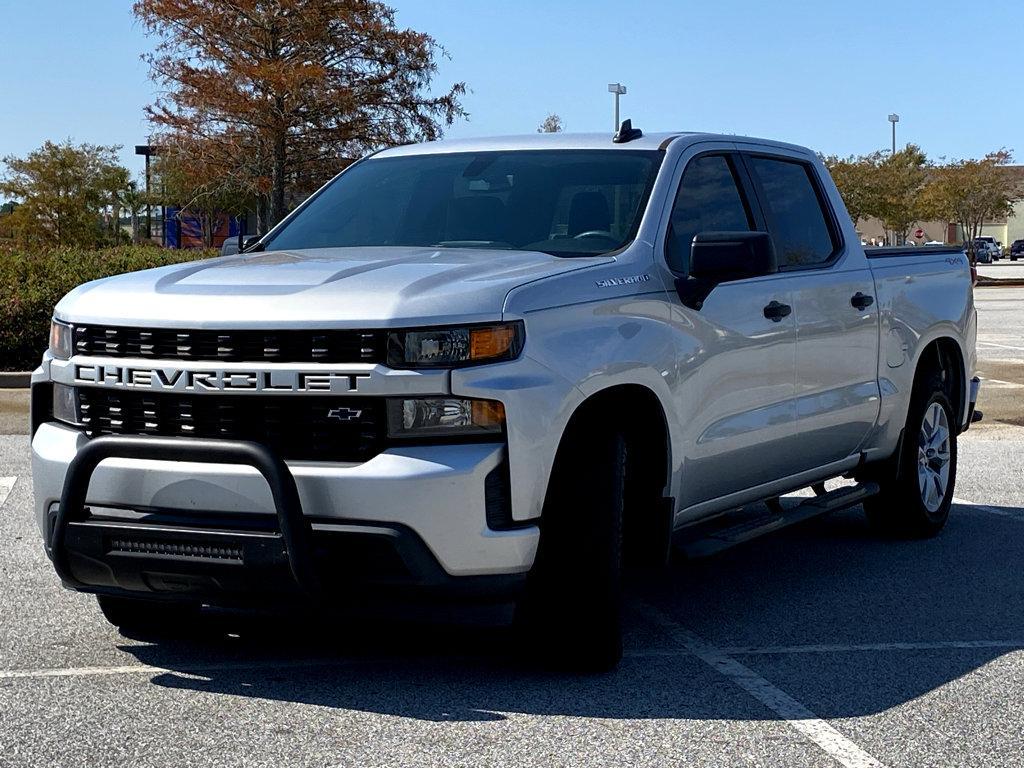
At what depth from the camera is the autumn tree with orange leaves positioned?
118ft

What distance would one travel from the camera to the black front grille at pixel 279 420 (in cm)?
480

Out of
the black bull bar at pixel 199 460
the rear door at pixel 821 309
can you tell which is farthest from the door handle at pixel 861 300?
the black bull bar at pixel 199 460

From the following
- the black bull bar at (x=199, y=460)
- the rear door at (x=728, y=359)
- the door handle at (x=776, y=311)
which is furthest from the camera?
the door handle at (x=776, y=311)

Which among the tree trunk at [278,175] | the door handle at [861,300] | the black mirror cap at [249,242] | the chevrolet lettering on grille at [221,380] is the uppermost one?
the tree trunk at [278,175]

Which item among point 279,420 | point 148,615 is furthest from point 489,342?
point 148,615

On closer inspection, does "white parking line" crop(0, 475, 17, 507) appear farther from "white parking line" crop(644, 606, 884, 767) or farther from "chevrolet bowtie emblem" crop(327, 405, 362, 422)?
"chevrolet bowtie emblem" crop(327, 405, 362, 422)

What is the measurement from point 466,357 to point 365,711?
115 cm

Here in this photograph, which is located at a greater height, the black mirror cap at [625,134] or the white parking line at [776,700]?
the black mirror cap at [625,134]

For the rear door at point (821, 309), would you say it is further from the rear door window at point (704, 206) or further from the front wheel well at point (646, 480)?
the front wheel well at point (646, 480)

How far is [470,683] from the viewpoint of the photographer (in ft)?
17.1

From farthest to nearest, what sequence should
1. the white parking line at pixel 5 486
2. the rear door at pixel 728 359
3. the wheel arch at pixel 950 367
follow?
the white parking line at pixel 5 486, the wheel arch at pixel 950 367, the rear door at pixel 728 359

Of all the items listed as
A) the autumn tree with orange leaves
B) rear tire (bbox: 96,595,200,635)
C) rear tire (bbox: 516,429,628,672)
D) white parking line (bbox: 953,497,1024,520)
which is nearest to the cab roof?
rear tire (bbox: 516,429,628,672)

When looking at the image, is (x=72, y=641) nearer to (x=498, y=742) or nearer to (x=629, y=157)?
(x=498, y=742)

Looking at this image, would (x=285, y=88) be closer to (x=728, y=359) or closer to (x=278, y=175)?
(x=278, y=175)
